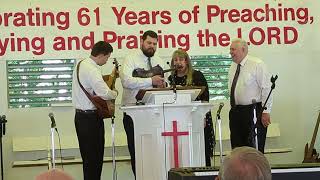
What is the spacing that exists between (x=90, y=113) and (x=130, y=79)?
57 cm

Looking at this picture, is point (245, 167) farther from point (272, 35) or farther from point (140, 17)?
point (272, 35)

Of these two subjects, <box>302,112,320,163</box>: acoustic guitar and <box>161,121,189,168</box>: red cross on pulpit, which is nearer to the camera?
<box>161,121,189,168</box>: red cross on pulpit

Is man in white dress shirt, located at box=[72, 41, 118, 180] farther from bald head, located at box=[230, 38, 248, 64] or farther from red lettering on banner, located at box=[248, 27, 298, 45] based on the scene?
red lettering on banner, located at box=[248, 27, 298, 45]

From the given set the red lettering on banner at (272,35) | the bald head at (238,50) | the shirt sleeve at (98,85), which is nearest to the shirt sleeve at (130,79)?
the shirt sleeve at (98,85)

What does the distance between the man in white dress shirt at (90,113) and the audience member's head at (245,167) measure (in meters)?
4.10

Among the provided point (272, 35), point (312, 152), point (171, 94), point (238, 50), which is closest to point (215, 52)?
point (272, 35)

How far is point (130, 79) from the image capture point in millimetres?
6223

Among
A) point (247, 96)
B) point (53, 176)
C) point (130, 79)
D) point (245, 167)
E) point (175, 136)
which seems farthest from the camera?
point (247, 96)

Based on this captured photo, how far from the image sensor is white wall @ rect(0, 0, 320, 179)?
25.3 ft

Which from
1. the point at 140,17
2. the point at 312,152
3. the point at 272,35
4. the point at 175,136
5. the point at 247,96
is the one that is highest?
the point at 140,17

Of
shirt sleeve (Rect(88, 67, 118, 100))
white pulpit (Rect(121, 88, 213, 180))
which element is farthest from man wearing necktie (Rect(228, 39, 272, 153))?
shirt sleeve (Rect(88, 67, 118, 100))

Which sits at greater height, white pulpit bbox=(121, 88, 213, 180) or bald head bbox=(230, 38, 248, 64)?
bald head bbox=(230, 38, 248, 64)

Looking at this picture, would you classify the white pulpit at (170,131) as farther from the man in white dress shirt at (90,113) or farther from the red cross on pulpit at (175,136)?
→ the man in white dress shirt at (90,113)

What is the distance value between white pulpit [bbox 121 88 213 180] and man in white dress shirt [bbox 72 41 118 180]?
92 cm
